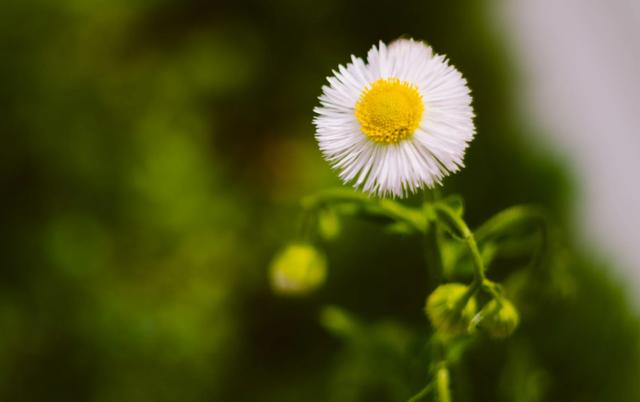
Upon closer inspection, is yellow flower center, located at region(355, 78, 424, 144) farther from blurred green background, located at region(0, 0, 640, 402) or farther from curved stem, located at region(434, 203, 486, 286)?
→ blurred green background, located at region(0, 0, 640, 402)

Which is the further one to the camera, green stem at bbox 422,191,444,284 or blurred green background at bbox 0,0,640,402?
blurred green background at bbox 0,0,640,402

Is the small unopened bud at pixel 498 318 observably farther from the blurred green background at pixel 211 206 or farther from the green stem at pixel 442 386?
the blurred green background at pixel 211 206

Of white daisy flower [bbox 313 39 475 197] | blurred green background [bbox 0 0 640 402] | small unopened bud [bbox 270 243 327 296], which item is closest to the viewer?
white daisy flower [bbox 313 39 475 197]

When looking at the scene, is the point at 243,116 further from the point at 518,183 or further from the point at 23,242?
the point at 518,183

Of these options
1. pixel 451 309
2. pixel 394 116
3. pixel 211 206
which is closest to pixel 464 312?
pixel 451 309

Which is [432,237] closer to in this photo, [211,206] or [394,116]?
[394,116]

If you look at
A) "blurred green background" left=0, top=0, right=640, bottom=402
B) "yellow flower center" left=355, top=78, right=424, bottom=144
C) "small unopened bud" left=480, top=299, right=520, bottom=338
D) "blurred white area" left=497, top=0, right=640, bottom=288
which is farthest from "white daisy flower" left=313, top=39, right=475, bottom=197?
"blurred white area" left=497, top=0, right=640, bottom=288

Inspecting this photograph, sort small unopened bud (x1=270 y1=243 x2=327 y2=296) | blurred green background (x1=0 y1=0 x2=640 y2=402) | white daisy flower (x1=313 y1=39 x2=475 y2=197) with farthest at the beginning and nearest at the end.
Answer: blurred green background (x1=0 y1=0 x2=640 y2=402)
small unopened bud (x1=270 y1=243 x2=327 y2=296)
white daisy flower (x1=313 y1=39 x2=475 y2=197)
